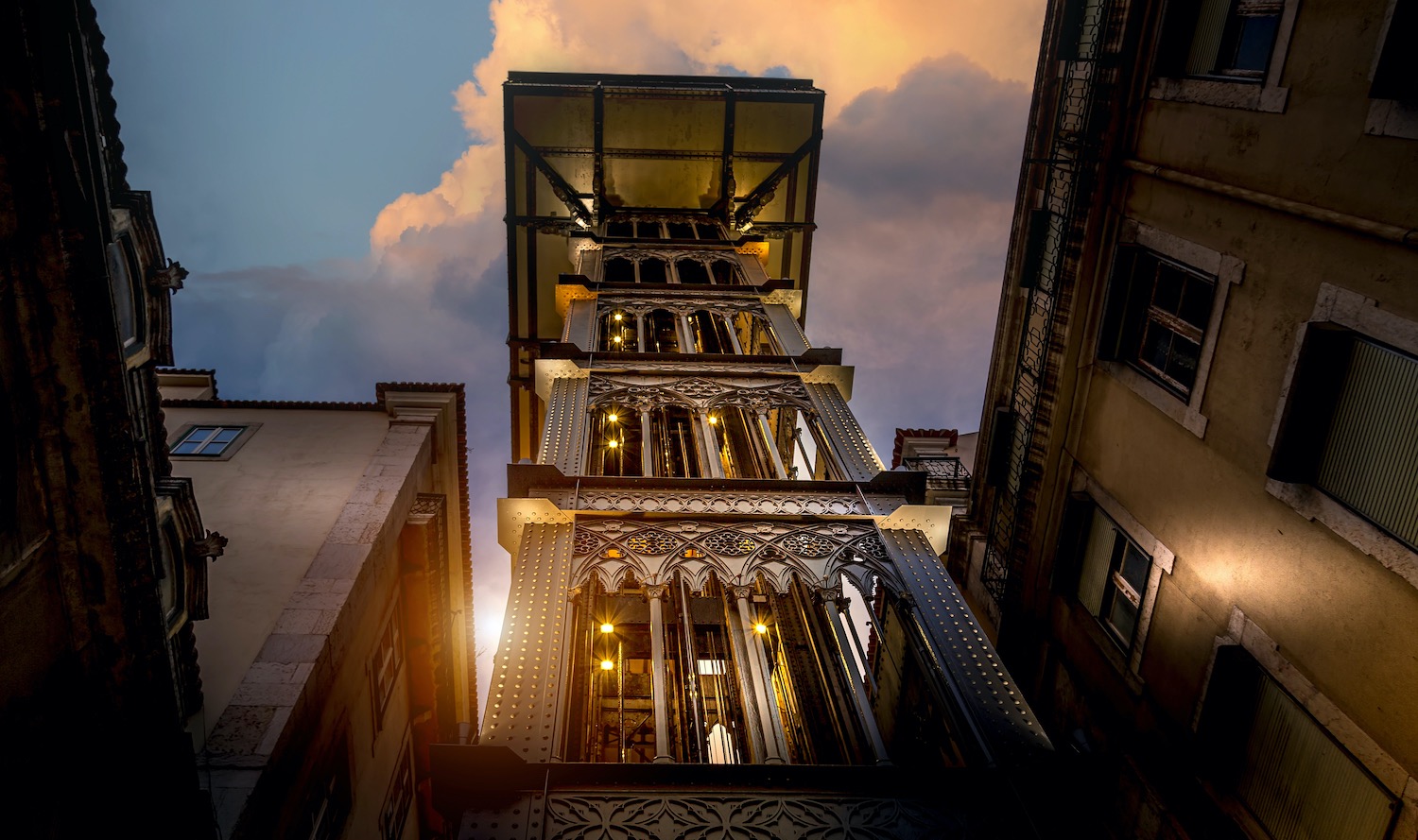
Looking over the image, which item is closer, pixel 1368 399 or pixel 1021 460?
pixel 1368 399

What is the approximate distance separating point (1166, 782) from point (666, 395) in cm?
1084

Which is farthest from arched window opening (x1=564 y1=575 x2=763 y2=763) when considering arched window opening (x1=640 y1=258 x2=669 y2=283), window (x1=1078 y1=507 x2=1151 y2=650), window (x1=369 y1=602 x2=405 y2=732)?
arched window opening (x1=640 y1=258 x2=669 y2=283)

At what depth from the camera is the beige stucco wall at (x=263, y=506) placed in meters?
12.4

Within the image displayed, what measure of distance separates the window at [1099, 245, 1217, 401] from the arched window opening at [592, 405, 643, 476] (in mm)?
9706

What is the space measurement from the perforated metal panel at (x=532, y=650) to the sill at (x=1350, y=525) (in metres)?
7.28

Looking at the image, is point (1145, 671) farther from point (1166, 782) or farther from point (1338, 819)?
point (1338, 819)

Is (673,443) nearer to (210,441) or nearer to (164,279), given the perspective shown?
(210,441)

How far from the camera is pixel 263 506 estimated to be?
605 inches

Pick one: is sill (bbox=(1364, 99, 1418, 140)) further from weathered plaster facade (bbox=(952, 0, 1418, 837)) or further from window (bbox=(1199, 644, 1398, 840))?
window (bbox=(1199, 644, 1398, 840))

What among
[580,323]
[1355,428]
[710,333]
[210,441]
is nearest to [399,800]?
[210,441]

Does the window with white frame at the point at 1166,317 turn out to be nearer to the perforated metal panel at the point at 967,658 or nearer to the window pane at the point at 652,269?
the perforated metal panel at the point at 967,658

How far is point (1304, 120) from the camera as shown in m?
7.33

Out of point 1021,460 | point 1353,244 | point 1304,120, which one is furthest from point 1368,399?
point 1021,460

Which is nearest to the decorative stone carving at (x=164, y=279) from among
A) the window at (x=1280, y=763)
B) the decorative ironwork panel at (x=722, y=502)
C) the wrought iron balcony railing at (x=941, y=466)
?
the decorative ironwork panel at (x=722, y=502)
